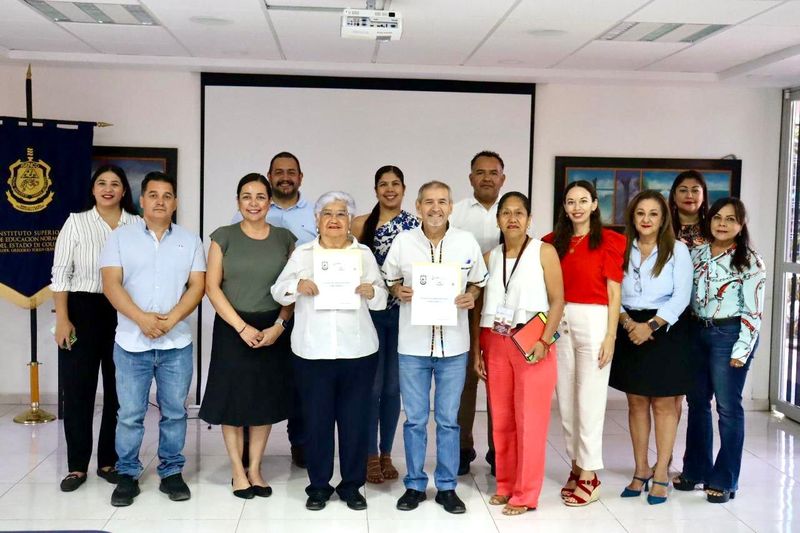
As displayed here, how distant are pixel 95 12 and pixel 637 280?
11.1 feet

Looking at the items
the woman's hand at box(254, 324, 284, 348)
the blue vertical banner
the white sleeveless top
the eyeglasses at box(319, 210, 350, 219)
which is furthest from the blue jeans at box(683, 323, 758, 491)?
the blue vertical banner

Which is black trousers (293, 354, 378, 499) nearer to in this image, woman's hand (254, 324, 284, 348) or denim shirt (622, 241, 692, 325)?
woman's hand (254, 324, 284, 348)

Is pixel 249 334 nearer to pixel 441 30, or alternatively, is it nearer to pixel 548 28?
pixel 441 30

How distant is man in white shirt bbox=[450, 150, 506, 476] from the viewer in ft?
15.3

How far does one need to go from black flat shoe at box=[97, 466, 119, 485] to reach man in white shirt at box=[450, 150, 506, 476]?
191 centimetres

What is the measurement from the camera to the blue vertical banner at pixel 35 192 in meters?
5.83

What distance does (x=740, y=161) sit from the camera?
6.59 meters

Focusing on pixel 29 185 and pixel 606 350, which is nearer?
pixel 606 350

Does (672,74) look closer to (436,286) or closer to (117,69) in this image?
(436,286)

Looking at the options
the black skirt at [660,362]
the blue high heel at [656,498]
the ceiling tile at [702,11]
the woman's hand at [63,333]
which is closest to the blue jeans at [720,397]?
the black skirt at [660,362]

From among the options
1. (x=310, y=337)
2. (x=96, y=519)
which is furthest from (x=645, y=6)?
(x=96, y=519)

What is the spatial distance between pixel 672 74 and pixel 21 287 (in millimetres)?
5090

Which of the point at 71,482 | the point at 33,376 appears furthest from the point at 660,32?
the point at 33,376

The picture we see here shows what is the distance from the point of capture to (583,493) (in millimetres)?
4285
